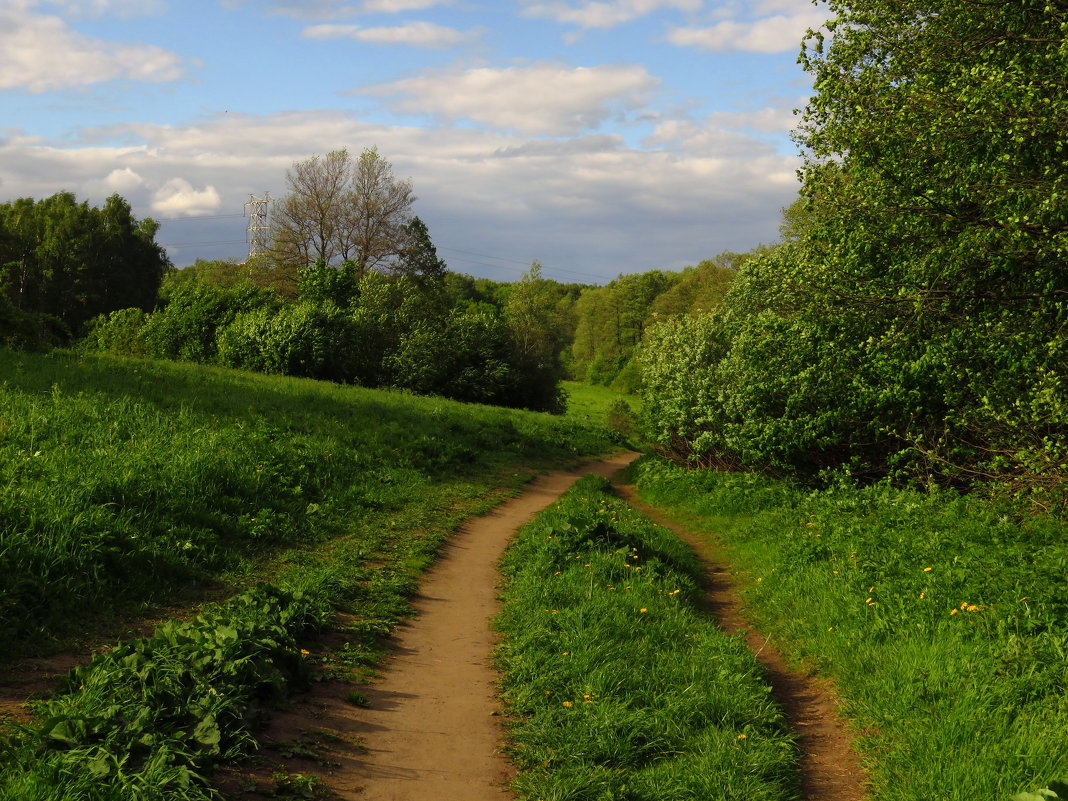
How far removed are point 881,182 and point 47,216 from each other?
59.1m

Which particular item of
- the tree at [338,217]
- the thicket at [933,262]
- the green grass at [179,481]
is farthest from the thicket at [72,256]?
the thicket at [933,262]

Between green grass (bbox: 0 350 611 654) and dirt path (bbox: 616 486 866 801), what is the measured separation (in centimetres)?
421

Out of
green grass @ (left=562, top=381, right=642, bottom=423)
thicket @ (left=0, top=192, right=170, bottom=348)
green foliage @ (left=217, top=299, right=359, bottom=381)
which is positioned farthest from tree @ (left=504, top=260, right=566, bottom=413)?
thicket @ (left=0, top=192, right=170, bottom=348)

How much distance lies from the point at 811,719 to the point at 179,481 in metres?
8.13

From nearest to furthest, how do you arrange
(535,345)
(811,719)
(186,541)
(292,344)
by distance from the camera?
1. (811,719)
2. (186,541)
3. (292,344)
4. (535,345)

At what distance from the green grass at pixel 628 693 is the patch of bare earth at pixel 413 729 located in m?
0.25

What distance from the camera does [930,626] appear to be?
7.61 metres

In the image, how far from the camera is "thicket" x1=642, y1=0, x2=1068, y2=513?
1016 centimetres

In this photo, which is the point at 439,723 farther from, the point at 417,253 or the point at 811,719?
the point at 417,253

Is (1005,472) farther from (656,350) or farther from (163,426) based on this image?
(163,426)

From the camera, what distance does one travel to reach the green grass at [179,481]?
7.86m

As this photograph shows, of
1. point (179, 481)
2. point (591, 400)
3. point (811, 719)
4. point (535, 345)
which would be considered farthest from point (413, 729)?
point (591, 400)

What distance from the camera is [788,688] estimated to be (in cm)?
772

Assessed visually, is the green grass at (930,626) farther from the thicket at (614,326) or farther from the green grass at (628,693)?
the thicket at (614,326)
